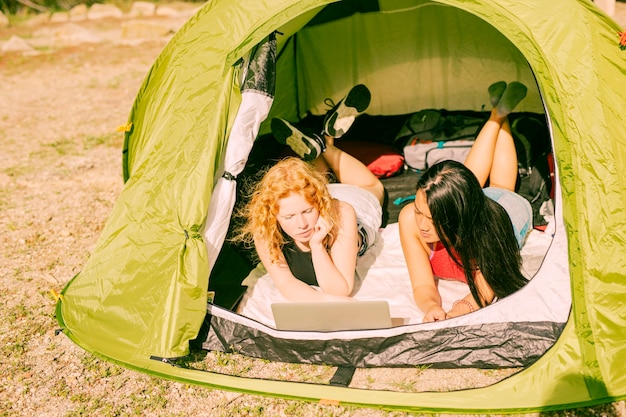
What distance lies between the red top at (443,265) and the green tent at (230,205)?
50 cm

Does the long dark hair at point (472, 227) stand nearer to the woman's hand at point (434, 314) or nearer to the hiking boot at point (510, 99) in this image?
the woman's hand at point (434, 314)

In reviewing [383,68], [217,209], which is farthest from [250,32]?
[383,68]

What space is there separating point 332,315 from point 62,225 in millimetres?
2199

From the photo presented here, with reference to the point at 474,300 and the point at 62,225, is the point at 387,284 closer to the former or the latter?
the point at 474,300

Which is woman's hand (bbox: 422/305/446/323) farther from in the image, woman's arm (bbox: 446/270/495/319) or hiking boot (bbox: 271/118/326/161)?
hiking boot (bbox: 271/118/326/161)

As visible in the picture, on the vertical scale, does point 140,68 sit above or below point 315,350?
below

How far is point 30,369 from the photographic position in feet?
8.07

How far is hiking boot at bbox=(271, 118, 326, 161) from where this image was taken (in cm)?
293

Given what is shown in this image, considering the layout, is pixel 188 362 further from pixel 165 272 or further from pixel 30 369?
pixel 30 369

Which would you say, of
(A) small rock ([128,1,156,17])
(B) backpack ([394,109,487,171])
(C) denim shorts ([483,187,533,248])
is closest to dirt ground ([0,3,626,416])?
(C) denim shorts ([483,187,533,248])

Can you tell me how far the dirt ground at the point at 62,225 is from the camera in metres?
2.23

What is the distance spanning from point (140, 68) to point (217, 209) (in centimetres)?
551

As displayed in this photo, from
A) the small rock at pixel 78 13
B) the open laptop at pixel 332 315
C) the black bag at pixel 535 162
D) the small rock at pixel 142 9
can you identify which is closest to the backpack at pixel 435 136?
the black bag at pixel 535 162

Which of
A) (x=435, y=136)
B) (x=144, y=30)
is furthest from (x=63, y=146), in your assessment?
(x=144, y=30)
